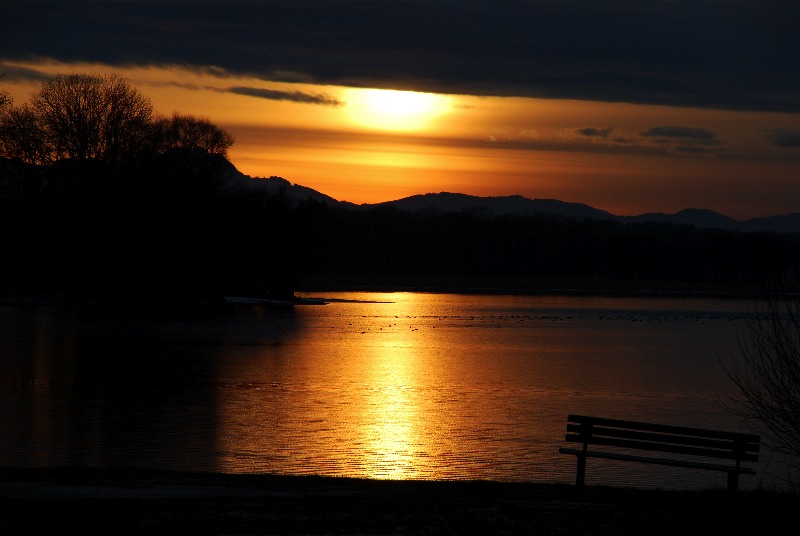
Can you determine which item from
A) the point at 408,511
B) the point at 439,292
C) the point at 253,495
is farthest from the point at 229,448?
the point at 439,292

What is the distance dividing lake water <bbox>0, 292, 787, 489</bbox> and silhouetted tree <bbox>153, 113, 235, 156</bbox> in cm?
2737

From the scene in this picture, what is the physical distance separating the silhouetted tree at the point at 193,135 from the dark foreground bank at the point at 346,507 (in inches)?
3140

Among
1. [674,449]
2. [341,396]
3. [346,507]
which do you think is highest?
[674,449]

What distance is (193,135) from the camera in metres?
94.6

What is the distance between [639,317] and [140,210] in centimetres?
4596

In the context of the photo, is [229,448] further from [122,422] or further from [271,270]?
[271,270]

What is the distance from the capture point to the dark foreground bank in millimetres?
10938

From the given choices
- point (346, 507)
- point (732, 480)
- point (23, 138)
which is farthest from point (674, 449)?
point (23, 138)

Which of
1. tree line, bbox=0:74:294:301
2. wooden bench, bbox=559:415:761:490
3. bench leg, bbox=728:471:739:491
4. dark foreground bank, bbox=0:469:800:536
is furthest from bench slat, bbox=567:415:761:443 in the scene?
tree line, bbox=0:74:294:301

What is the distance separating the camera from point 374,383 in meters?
36.6

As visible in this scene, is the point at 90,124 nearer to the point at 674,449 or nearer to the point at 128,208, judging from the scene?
the point at 128,208

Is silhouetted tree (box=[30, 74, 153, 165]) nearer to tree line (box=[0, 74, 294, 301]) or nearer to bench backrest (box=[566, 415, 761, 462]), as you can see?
tree line (box=[0, 74, 294, 301])

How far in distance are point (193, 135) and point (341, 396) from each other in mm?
66544

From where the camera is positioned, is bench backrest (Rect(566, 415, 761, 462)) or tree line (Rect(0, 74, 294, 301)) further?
tree line (Rect(0, 74, 294, 301))
